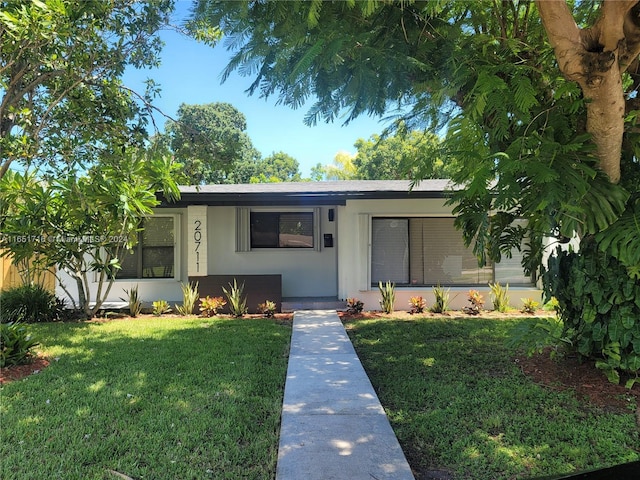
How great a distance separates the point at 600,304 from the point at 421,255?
5.99 m

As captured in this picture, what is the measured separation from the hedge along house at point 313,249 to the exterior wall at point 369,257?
0.03m

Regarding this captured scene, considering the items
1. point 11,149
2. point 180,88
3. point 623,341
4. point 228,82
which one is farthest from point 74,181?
point 623,341

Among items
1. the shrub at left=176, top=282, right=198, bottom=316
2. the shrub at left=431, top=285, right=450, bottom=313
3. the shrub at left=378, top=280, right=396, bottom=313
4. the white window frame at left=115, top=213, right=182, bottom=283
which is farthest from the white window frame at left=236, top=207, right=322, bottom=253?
the shrub at left=431, top=285, right=450, bottom=313

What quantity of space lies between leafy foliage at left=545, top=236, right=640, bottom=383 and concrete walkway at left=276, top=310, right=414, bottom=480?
2618mm

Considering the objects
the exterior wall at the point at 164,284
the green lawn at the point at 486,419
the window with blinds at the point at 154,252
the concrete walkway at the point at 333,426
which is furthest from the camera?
the window with blinds at the point at 154,252

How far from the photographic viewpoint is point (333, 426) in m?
3.86

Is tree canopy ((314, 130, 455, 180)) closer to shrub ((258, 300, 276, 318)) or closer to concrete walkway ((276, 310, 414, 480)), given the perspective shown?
concrete walkway ((276, 310, 414, 480))

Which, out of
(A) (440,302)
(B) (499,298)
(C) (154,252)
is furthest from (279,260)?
(B) (499,298)

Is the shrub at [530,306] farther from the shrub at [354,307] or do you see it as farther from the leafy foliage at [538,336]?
the leafy foliage at [538,336]

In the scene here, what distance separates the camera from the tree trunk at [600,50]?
11.3 ft

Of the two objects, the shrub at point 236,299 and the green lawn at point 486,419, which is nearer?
the green lawn at point 486,419

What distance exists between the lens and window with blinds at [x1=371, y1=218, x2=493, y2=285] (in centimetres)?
1041

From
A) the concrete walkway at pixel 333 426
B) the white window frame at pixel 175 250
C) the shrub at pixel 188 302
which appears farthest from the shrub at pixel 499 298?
the white window frame at pixel 175 250

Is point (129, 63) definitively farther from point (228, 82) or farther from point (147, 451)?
point (147, 451)
